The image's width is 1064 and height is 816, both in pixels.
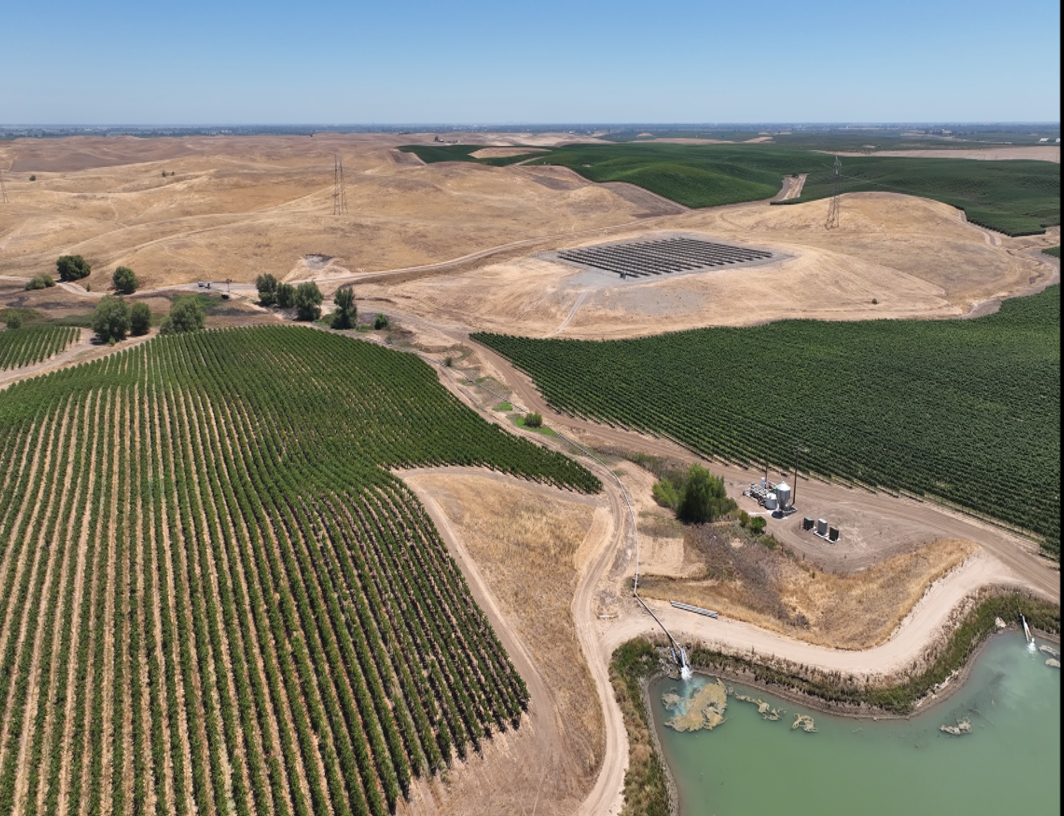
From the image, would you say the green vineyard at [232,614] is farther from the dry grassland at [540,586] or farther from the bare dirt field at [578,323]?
the bare dirt field at [578,323]

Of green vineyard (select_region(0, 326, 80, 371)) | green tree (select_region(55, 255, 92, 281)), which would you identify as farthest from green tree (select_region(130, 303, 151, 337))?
green tree (select_region(55, 255, 92, 281))

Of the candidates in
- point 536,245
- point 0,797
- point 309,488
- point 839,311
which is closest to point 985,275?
point 839,311

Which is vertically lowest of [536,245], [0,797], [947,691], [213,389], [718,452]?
[947,691]

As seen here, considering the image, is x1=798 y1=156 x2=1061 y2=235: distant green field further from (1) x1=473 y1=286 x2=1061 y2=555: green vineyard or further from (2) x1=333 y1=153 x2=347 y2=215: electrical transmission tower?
(2) x1=333 y1=153 x2=347 y2=215: electrical transmission tower

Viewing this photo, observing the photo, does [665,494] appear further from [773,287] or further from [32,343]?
[32,343]

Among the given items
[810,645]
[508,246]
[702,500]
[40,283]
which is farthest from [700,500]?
[40,283]

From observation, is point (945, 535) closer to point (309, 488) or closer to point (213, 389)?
point (309, 488)
